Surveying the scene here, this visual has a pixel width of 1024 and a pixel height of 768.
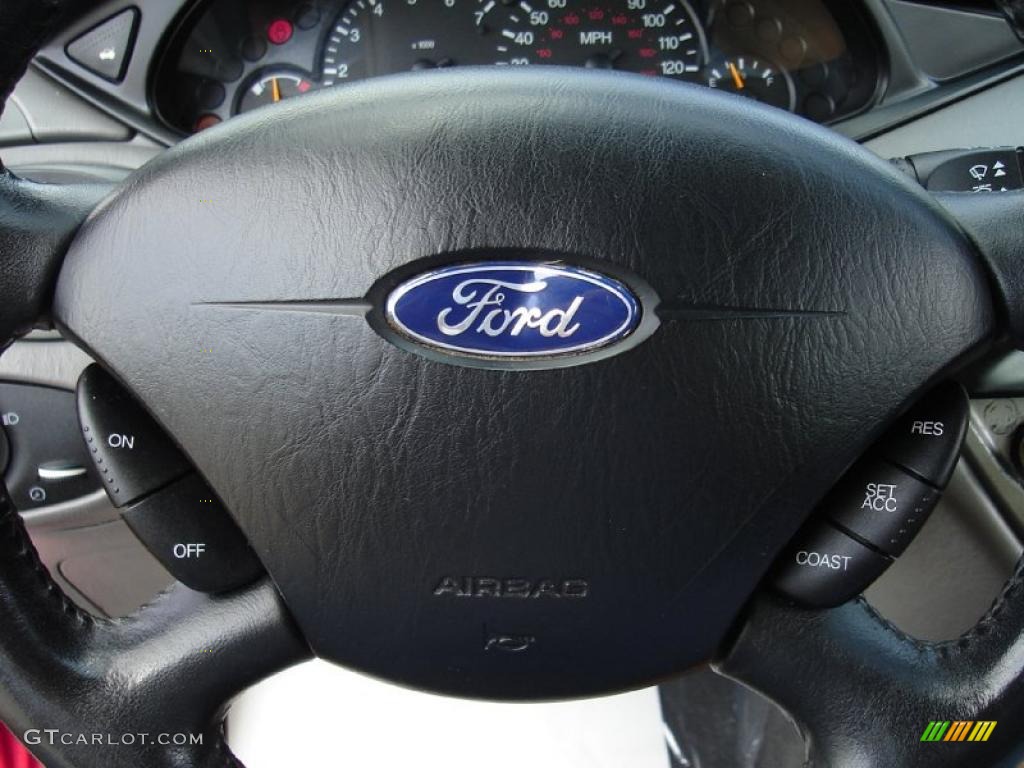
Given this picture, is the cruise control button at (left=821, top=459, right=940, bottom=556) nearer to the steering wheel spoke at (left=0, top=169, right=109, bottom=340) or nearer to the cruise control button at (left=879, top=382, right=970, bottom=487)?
the cruise control button at (left=879, top=382, right=970, bottom=487)

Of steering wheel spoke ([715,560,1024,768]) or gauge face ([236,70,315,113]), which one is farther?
gauge face ([236,70,315,113])

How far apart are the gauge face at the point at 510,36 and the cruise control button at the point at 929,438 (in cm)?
94

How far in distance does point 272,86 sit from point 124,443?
38.0 inches

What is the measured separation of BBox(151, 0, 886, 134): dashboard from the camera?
164 centimetres

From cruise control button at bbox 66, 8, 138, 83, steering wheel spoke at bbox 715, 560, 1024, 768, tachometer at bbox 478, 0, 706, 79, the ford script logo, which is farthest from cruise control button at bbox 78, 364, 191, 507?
tachometer at bbox 478, 0, 706, 79

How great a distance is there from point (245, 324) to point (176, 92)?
101 centimetres

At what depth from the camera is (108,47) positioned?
159 cm

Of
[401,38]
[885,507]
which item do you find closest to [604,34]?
[401,38]

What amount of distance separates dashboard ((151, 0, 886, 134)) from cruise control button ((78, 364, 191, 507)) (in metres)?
0.89

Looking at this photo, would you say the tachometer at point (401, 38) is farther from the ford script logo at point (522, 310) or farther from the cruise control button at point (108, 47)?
the ford script logo at point (522, 310)

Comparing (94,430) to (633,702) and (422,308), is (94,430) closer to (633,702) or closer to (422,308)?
(422,308)

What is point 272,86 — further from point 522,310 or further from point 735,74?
point 522,310

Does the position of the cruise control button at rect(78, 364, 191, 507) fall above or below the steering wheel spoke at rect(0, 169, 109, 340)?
below

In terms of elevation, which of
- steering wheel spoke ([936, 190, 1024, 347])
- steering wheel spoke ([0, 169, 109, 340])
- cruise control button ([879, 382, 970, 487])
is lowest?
cruise control button ([879, 382, 970, 487])
